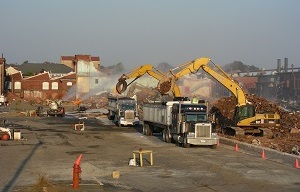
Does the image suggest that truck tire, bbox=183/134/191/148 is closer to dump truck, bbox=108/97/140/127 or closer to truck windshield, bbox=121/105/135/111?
dump truck, bbox=108/97/140/127

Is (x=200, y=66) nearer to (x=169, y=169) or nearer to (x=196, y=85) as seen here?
(x=169, y=169)

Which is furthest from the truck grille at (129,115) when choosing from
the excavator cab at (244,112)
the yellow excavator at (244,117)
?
the excavator cab at (244,112)

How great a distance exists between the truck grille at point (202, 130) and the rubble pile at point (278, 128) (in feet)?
13.3

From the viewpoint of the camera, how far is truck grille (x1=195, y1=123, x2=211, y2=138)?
31.0 metres

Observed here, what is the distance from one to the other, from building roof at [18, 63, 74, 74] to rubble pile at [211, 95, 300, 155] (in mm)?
99455

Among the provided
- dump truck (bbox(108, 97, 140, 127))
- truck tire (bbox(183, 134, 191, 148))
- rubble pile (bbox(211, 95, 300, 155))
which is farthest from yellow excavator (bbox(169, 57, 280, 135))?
dump truck (bbox(108, 97, 140, 127))

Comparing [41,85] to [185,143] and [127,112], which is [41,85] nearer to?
[127,112]

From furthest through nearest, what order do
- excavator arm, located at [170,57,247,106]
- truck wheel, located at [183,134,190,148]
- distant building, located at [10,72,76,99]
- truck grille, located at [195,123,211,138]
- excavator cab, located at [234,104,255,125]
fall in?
distant building, located at [10,72,76,99] → excavator arm, located at [170,57,247,106] → excavator cab, located at [234,104,255,125] → truck wheel, located at [183,134,190,148] → truck grille, located at [195,123,211,138]

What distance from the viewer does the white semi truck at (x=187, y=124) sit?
1224 inches

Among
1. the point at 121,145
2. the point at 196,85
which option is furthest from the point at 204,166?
the point at 196,85

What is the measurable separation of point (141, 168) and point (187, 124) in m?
9.40

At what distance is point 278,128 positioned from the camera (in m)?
40.7

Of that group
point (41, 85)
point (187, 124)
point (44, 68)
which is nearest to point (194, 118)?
point (187, 124)

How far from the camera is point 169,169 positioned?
22.5m
